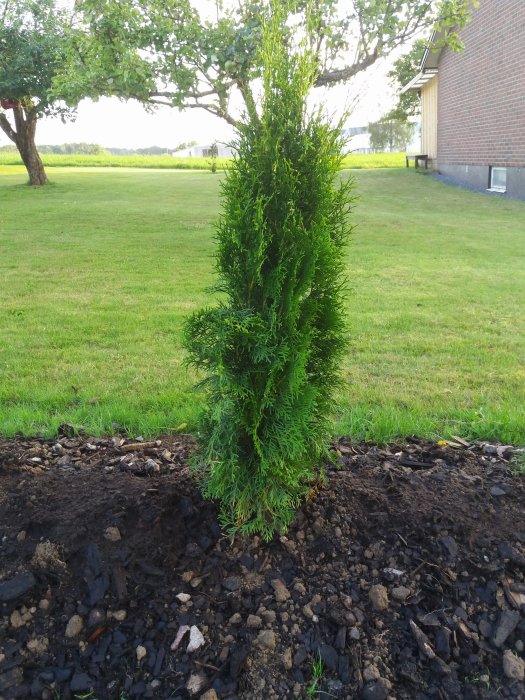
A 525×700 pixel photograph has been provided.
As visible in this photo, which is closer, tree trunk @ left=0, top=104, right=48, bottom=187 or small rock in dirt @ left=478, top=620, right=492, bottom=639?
small rock in dirt @ left=478, top=620, right=492, bottom=639

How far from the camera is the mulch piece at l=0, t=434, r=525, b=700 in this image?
7.30 ft

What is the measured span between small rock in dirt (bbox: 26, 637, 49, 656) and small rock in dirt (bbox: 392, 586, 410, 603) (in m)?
1.46

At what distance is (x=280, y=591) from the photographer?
8.24ft

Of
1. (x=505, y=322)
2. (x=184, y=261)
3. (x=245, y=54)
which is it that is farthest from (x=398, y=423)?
(x=184, y=261)

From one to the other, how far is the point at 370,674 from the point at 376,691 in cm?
8

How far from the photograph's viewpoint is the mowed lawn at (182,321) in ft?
14.9

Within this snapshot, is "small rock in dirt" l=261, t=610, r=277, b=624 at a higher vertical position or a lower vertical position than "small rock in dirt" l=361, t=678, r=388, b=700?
higher

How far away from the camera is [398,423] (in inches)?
167

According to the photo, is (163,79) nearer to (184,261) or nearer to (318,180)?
(184,261)

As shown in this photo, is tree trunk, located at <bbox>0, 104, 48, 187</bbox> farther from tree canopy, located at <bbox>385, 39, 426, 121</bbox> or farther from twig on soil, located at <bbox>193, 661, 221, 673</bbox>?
twig on soil, located at <bbox>193, 661, 221, 673</bbox>

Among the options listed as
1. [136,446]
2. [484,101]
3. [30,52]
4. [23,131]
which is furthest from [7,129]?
[136,446]

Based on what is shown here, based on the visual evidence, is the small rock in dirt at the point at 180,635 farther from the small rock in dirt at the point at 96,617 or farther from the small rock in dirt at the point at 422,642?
the small rock in dirt at the point at 422,642

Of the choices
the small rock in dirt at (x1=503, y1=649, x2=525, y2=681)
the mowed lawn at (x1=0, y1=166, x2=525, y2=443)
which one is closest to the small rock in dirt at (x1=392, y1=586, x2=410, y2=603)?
the small rock in dirt at (x1=503, y1=649, x2=525, y2=681)

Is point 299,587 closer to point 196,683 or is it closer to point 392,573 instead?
point 392,573
